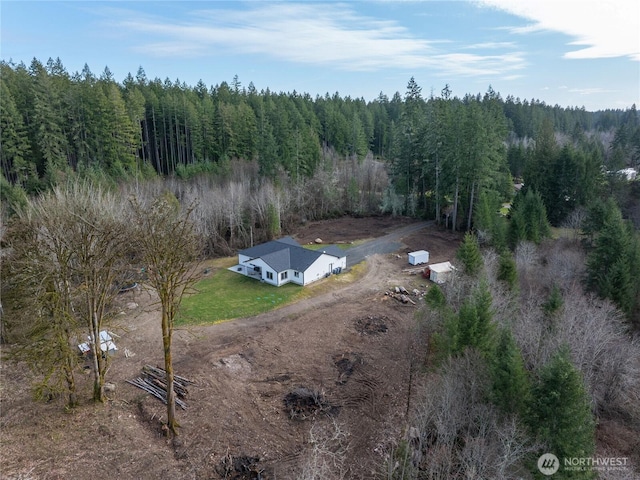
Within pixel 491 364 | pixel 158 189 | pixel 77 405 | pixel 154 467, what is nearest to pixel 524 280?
pixel 491 364

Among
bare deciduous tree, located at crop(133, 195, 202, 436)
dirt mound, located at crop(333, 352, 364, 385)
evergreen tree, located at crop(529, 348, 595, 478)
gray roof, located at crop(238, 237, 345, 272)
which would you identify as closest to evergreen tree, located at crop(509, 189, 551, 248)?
gray roof, located at crop(238, 237, 345, 272)

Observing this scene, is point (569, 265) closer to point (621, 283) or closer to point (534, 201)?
point (621, 283)

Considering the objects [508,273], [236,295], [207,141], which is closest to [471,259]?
[508,273]

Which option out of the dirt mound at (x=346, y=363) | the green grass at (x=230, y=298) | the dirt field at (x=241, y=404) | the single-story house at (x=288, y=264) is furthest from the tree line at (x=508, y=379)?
the single-story house at (x=288, y=264)

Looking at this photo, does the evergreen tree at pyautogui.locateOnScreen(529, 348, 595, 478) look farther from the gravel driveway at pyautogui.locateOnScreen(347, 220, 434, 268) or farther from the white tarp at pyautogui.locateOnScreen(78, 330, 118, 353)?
the gravel driveway at pyautogui.locateOnScreen(347, 220, 434, 268)

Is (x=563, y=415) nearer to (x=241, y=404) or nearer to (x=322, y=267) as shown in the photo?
(x=241, y=404)

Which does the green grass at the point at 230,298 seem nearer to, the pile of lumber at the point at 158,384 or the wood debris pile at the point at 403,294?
the pile of lumber at the point at 158,384
